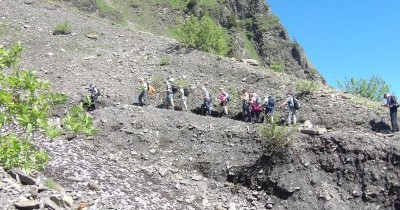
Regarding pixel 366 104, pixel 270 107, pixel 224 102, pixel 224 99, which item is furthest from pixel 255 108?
pixel 366 104

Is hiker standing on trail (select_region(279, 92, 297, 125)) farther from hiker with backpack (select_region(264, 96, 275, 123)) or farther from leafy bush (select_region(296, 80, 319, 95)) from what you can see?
leafy bush (select_region(296, 80, 319, 95))

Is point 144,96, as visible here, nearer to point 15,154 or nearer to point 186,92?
point 186,92

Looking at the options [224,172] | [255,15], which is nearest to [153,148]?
[224,172]

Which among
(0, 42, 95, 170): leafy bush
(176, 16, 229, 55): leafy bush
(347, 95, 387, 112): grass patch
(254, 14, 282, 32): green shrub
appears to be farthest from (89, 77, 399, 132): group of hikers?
(254, 14, 282, 32): green shrub

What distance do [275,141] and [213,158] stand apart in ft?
9.52

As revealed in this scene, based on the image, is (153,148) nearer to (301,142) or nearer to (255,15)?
(301,142)

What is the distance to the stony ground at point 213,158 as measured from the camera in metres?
15.9

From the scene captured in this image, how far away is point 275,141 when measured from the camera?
59.6 ft

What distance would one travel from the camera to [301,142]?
61.4 ft

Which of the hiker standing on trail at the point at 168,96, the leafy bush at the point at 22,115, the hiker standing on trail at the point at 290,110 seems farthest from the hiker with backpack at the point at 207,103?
the leafy bush at the point at 22,115

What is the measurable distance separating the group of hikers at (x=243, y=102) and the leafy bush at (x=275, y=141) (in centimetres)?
211

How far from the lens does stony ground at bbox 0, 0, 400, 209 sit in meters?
15.9

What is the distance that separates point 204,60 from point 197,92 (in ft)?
→ 14.4

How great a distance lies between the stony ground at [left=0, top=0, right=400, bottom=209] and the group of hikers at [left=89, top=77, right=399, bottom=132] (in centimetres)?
76
